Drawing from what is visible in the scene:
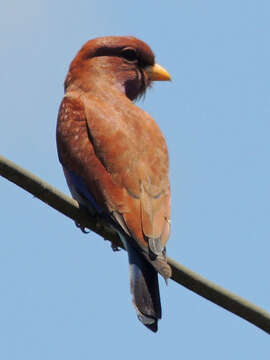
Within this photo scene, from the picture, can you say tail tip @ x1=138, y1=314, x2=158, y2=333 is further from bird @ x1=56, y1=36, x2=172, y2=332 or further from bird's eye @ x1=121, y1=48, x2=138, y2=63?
bird's eye @ x1=121, y1=48, x2=138, y2=63

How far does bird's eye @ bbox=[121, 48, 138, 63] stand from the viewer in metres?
6.45

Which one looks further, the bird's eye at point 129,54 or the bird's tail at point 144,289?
the bird's eye at point 129,54

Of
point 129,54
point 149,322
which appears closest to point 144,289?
point 149,322

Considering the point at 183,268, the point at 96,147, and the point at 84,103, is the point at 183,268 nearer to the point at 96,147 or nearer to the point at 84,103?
the point at 96,147

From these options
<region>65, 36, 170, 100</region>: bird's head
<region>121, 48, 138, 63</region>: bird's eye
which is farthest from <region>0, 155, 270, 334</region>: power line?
<region>121, 48, 138, 63</region>: bird's eye

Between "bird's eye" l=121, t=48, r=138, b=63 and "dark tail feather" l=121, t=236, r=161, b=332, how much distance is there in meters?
2.63

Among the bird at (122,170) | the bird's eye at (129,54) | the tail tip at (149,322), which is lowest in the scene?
the tail tip at (149,322)

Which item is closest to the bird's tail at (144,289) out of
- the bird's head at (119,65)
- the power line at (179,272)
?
the power line at (179,272)

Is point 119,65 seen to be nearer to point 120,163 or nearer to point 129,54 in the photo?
point 129,54

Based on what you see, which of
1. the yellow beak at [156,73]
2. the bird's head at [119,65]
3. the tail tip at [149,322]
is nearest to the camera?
the tail tip at [149,322]

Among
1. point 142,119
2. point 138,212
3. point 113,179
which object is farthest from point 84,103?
point 138,212

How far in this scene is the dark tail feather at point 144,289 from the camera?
379 cm

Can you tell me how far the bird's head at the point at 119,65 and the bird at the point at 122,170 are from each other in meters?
0.03

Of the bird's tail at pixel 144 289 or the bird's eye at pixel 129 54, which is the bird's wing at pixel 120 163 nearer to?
the bird's tail at pixel 144 289
